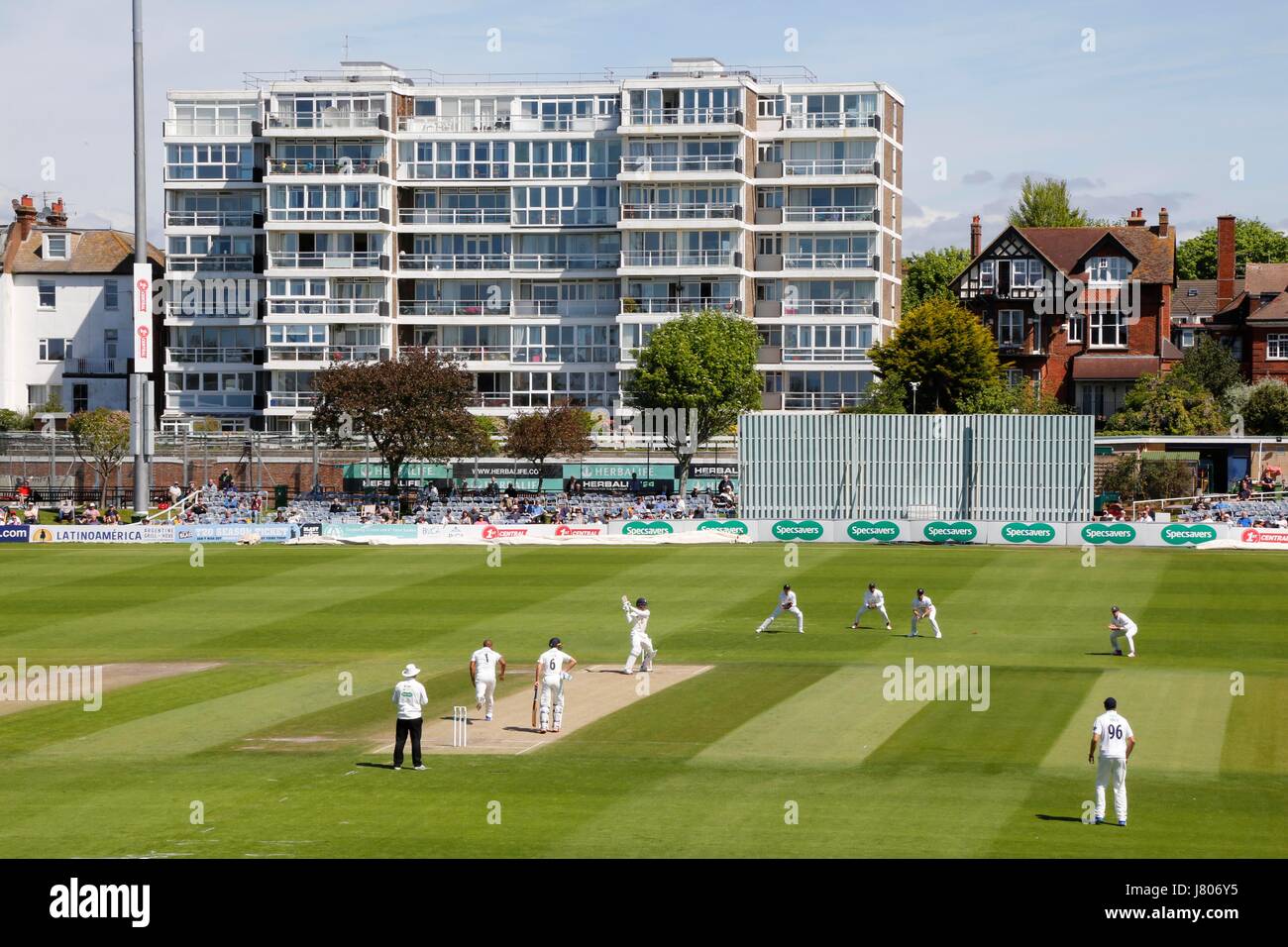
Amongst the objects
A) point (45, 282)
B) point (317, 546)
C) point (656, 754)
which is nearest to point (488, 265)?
point (45, 282)

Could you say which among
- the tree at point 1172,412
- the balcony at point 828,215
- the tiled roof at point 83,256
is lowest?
the tree at point 1172,412

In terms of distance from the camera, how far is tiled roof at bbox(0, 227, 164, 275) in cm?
10688

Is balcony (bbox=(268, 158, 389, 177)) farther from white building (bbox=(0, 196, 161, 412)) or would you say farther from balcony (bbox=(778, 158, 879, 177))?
balcony (bbox=(778, 158, 879, 177))

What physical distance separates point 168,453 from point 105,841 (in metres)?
74.2

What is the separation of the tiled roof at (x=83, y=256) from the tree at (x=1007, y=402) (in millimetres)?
56963

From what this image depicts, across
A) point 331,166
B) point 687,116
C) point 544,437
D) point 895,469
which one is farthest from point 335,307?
point 895,469

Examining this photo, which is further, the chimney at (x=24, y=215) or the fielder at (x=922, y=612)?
the chimney at (x=24, y=215)

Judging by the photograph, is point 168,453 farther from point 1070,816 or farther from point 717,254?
point 1070,816

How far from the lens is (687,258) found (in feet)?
325

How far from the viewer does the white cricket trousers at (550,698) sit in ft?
89.9

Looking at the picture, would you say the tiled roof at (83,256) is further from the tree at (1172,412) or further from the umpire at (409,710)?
the umpire at (409,710)

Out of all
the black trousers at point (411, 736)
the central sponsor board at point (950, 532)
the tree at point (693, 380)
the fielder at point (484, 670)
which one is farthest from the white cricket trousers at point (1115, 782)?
the tree at point (693, 380)

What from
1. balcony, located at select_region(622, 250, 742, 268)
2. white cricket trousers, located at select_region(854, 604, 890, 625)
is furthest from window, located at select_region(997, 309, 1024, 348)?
white cricket trousers, located at select_region(854, 604, 890, 625)

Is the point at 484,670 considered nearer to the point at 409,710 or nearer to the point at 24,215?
the point at 409,710
